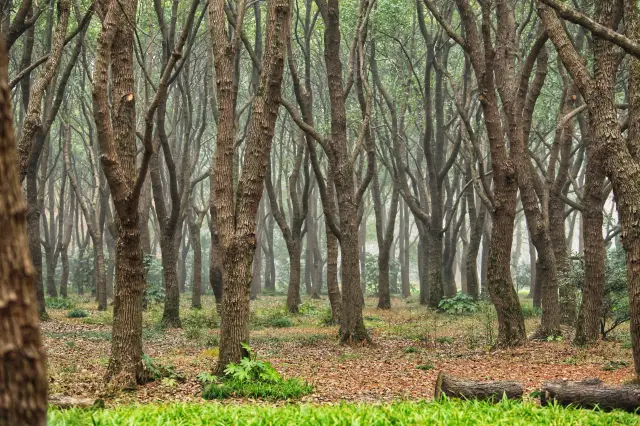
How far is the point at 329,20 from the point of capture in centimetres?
1603

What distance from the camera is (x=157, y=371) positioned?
380 inches

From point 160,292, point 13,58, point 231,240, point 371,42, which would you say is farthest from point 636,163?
point 13,58

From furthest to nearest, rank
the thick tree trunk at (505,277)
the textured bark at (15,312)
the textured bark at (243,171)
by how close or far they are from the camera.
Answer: the thick tree trunk at (505,277) < the textured bark at (243,171) < the textured bark at (15,312)

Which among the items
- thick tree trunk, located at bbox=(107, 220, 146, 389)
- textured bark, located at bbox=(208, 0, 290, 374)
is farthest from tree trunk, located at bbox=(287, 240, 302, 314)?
thick tree trunk, located at bbox=(107, 220, 146, 389)

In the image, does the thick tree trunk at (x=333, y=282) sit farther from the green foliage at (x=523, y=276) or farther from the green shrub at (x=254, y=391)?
the green foliage at (x=523, y=276)

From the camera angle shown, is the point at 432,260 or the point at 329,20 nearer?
the point at 329,20

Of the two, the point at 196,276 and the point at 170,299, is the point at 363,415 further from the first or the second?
the point at 196,276

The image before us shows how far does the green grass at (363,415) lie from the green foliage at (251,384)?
156 cm

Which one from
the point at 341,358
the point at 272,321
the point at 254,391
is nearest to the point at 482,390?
the point at 254,391

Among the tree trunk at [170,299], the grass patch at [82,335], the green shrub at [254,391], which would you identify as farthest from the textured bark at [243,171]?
the tree trunk at [170,299]

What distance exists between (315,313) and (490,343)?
32.1 ft

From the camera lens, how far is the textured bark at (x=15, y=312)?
108 inches

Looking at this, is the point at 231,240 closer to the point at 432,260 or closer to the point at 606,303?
the point at 606,303

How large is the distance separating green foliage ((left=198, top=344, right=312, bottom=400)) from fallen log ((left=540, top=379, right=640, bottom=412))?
334 centimetres
